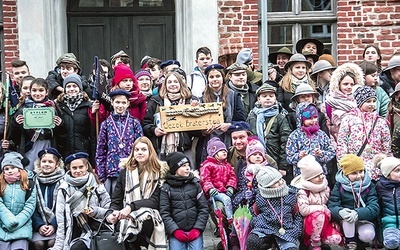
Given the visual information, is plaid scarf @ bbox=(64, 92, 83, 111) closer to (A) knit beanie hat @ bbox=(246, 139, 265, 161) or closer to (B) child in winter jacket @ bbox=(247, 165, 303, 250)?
(A) knit beanie hat @ bbox=(246, 139, 265, 161)

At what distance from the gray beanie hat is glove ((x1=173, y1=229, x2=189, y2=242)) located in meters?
1.76

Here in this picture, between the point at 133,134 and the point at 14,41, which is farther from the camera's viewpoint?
the point at 14,41

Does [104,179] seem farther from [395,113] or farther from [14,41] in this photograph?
[14,41]

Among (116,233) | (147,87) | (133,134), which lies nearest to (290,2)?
(147,87)

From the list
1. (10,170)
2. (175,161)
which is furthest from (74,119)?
(175,161)

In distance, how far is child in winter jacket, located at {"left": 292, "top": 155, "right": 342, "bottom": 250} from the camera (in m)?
7.48

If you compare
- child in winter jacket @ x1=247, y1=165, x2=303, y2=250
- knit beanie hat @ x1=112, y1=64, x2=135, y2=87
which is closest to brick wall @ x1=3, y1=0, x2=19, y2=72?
knit beanie hat @ x1=112, y1=64, x2=135, y2=87

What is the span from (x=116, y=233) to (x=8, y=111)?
2027 mm

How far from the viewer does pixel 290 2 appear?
12.3 metres

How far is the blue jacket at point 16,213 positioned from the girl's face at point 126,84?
1476 mm

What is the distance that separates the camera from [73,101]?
860 cm

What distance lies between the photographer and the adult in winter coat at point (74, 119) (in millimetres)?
8570

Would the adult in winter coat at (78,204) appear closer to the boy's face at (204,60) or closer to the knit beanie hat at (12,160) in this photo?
the knit beanie hat at (12,160)

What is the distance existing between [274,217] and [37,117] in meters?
2.83
